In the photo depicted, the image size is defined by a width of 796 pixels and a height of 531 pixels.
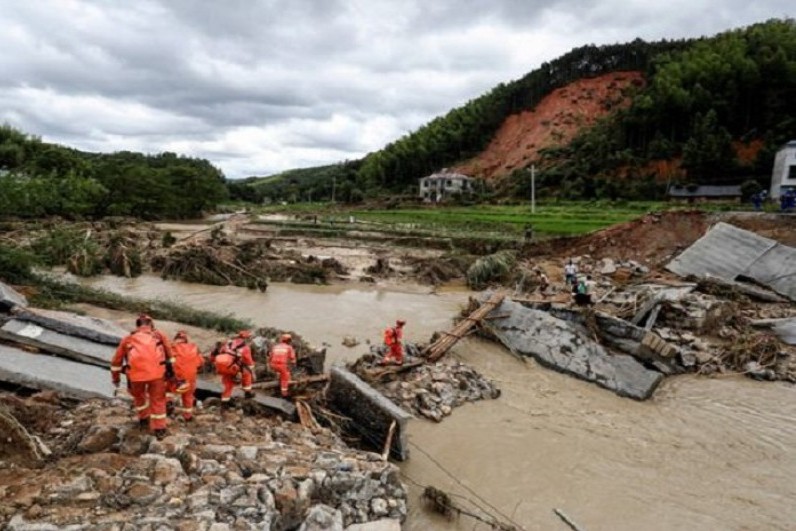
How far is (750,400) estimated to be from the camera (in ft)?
36.2

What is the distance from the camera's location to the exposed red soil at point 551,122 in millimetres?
77312

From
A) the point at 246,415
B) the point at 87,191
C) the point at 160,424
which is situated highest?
the point at 87,191

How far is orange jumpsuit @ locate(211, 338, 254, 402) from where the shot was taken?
758 cm

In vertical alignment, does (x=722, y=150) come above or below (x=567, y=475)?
above

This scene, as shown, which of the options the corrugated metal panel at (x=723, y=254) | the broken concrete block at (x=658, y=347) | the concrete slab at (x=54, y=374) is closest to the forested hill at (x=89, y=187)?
the concrete slab at (x=54, y=374)

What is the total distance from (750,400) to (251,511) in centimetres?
1110

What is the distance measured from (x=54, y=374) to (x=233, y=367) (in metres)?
2.61

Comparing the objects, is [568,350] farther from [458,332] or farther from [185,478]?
[185,478]

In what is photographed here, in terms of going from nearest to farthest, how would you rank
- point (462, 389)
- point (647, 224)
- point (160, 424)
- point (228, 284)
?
1. point (160, 424)
2. point (462, 389)
3. point (228, 284)
4. point (647, 224)

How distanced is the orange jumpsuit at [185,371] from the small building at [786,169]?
4791cm

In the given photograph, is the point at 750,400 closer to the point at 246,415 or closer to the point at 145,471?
the point at 246,415

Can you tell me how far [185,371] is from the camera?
6.63 m

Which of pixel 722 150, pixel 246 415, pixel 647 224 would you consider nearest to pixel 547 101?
pixel 722 150

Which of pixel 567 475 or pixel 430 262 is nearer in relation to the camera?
pixel 567 475
